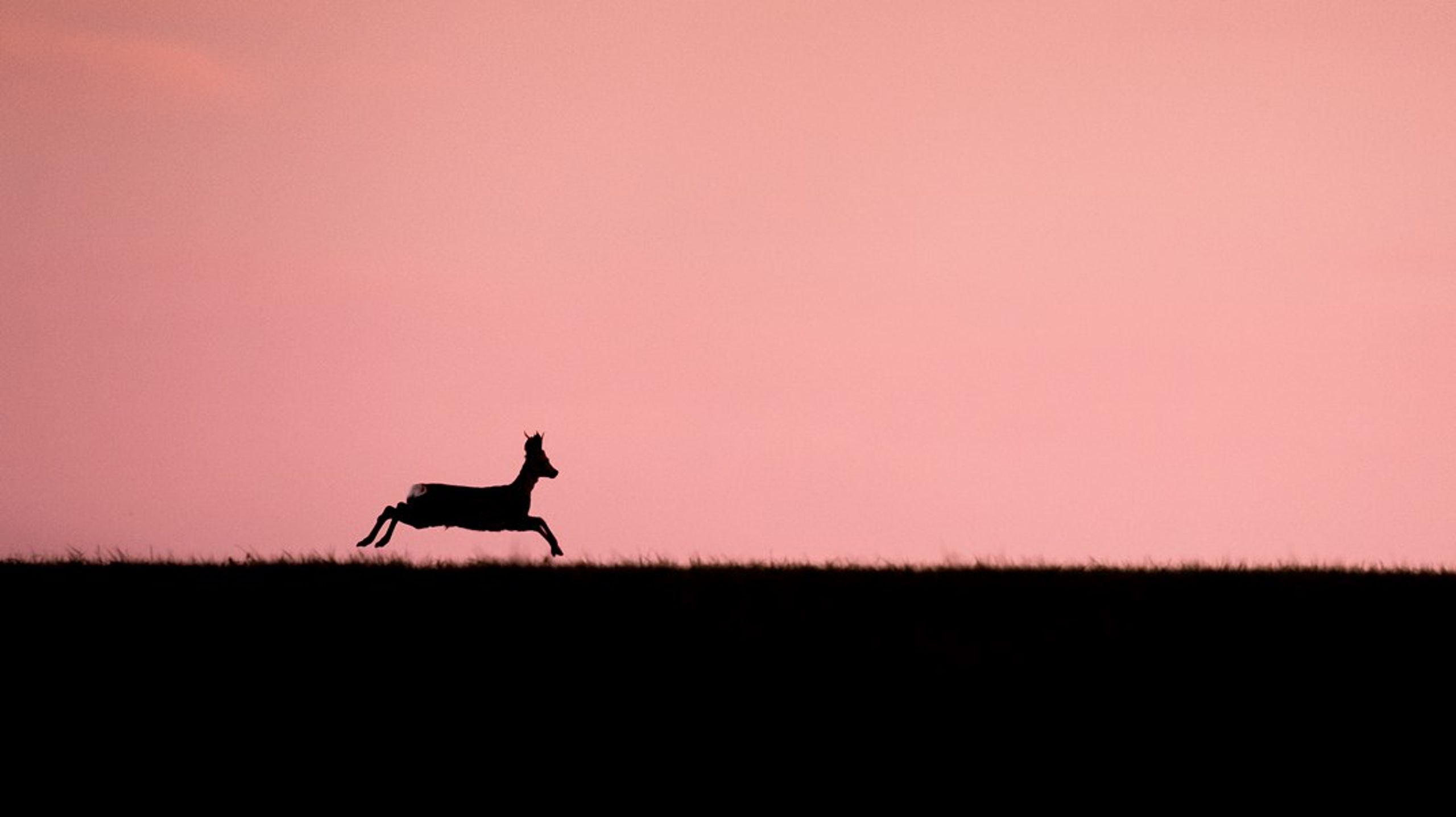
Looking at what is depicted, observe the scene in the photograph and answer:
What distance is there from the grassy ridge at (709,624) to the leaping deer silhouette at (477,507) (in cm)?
558

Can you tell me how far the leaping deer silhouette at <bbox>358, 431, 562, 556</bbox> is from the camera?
2450 centimetres

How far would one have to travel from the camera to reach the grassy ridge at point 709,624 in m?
14.3

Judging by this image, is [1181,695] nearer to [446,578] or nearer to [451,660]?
[451,660]

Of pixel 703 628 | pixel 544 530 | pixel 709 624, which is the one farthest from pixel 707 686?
pixel 544 530

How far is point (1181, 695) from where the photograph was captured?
45.6 feet

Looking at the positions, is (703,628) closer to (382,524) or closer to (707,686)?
(707,686)

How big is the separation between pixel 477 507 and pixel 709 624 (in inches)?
394

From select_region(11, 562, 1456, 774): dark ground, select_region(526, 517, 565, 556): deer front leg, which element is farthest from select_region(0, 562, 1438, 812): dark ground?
select_region(526, 517, 565, 556): deer front leg

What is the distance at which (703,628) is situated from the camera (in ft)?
50.1

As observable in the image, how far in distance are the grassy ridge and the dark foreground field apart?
0.11ft

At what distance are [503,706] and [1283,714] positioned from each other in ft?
22.2

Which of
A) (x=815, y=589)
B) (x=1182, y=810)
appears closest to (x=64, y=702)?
(x=815, y=589)

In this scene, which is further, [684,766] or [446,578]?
[446,578]

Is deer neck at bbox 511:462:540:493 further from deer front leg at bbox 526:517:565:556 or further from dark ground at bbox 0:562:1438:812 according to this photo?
dark ground at bbox 0:562:1438:812
